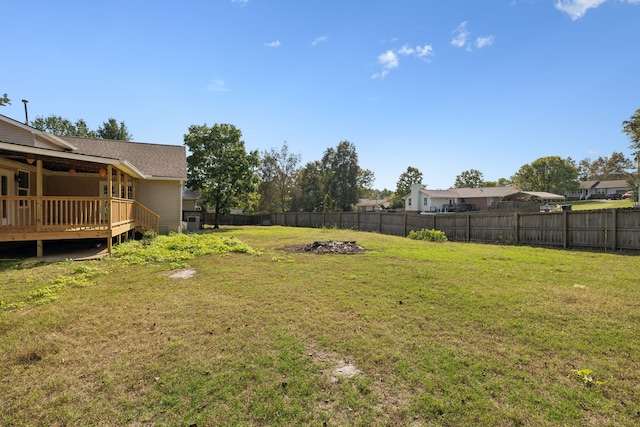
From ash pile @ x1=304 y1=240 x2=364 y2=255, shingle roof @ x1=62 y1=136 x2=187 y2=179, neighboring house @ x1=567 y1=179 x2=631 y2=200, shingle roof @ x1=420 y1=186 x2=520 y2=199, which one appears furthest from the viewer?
neighboring house @ x1=567 y1=179 x2=631 y2=200

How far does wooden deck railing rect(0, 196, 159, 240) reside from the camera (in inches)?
330

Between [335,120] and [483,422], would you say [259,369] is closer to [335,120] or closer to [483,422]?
[483,422]

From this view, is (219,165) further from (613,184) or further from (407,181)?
(613,184)

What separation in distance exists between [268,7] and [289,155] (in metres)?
38.3

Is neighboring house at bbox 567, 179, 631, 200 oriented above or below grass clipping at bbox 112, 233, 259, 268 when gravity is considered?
above

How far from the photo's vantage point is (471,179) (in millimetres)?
69562

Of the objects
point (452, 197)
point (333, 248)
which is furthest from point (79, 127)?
point (452, 197)

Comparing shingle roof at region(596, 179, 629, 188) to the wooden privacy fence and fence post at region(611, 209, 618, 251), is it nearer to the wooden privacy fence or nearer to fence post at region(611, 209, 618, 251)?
the wooden privacy fence

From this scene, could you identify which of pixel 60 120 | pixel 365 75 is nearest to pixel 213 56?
pixel 365 75

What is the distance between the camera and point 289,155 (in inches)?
1940

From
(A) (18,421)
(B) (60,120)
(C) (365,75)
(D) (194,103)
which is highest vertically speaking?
(B) (60,120)

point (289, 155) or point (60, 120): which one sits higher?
point (60, 120)

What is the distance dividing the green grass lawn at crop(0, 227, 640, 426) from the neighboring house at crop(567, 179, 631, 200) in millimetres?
67258

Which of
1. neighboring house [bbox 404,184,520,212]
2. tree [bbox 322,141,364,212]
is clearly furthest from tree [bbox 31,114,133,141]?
neighboring house [bbox 404,184,520,212]
